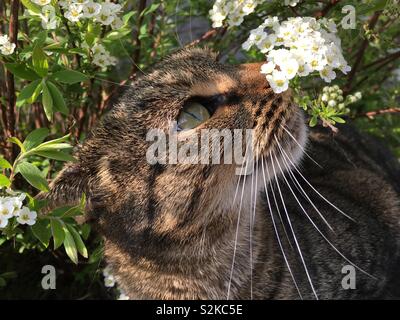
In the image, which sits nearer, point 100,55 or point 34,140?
point 34,140

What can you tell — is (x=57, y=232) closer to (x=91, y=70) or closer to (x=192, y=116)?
(x=192, y=116)

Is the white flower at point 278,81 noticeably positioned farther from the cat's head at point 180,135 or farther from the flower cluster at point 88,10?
the flower cluster at point 88,10

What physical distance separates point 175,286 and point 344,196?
43.8 inches

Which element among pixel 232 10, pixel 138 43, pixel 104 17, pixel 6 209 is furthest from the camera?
pixel 138 43

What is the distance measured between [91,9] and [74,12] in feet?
0.22

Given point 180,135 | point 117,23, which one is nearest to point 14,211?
point 180,135

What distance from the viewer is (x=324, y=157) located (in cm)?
310

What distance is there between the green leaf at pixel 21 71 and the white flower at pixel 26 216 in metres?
0.51

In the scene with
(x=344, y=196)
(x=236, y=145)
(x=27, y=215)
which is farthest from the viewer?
(x=344, y=196)

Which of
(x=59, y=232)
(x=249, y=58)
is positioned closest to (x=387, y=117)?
(x=249, y=58)

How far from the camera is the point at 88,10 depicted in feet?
6.74

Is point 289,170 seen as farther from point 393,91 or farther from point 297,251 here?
point 393,91

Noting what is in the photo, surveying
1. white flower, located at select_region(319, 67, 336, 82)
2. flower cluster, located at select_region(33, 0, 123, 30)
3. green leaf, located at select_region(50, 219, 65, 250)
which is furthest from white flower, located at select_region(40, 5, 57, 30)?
white flower, located at select_region(319, 67, 336, 82)

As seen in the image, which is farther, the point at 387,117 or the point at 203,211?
the point at 387,117
